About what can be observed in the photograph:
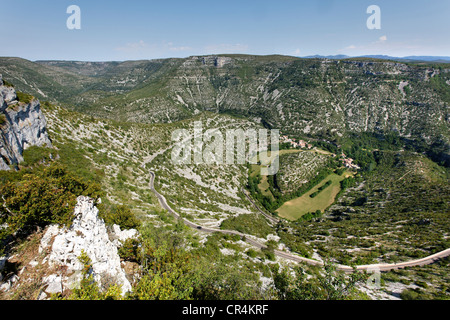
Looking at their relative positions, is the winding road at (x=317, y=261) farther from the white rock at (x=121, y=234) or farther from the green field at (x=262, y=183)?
the green field at (x=262, y=183)

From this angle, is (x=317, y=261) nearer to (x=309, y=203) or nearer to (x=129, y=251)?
(x=129, y=251)

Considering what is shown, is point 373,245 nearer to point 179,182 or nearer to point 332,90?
point 179,182

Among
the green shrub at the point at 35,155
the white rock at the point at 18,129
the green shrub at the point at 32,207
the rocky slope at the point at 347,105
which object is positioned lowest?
the green shrub at the point at 32,207

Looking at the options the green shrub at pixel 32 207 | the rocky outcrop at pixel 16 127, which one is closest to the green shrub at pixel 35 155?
the rocky outcrop at pixel 16 127

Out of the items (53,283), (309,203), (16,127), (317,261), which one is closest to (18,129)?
(16,127)

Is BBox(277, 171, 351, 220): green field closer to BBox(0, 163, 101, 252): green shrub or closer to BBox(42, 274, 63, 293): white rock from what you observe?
BBox(0, 163, 101, 252): green shrub
